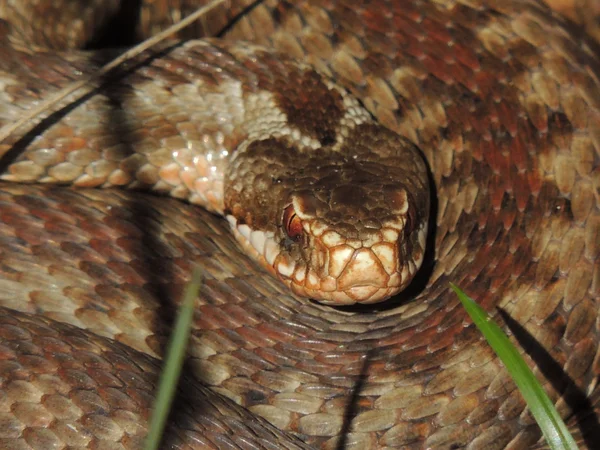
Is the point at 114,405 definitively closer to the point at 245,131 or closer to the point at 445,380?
the point at 445,380

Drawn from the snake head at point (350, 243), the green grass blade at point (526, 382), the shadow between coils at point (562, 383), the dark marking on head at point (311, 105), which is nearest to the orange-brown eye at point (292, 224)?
the snake head at point (350, 243)

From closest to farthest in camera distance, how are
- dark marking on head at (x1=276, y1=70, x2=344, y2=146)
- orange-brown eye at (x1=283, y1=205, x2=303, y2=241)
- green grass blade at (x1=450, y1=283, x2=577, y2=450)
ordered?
green grass blade at (x1=450, y1=283, x2=577, y2=450), orange-brown eye at (x1=283, y1=205, x2=303, y2=241), dark marking on head at (x1=276, y1=70, x2=344, y2=146)

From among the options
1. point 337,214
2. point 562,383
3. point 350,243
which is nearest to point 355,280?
point 350,243

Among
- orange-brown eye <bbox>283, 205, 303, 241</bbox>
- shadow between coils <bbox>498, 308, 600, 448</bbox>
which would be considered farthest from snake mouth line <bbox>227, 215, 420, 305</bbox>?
shadow between coils <bbox>498, 308, 600, 448</bbox>

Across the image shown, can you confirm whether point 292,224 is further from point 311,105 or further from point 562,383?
point 562,383

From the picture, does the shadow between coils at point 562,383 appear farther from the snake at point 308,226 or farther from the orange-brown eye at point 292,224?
the orange-brown eye at point 292,224

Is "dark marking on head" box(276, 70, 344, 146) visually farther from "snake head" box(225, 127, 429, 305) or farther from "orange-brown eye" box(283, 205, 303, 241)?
"orange-brown eye" box(283, 205, 303, 241)
